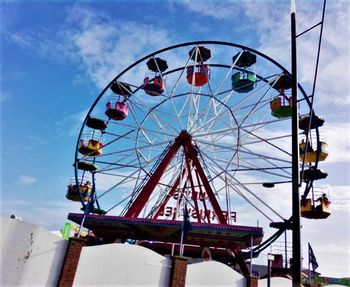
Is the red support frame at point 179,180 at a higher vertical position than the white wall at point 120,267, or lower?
higher

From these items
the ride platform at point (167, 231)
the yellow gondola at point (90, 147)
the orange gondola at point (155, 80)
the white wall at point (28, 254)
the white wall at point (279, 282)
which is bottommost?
the white wall at point (28, 254)

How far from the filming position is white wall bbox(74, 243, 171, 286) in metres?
11.9

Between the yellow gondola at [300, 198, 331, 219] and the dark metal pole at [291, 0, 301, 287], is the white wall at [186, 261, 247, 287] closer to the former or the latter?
the yellow gondola at [300, 198, 331, 219]

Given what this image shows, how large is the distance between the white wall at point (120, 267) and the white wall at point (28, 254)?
35.3 inches

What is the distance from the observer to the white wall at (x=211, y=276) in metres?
13.8

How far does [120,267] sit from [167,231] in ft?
24.6

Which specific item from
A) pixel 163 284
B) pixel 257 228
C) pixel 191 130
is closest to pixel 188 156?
pixel 191 130

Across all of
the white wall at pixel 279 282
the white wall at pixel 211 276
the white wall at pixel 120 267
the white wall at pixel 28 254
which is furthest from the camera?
the white wall at pixel 279 282

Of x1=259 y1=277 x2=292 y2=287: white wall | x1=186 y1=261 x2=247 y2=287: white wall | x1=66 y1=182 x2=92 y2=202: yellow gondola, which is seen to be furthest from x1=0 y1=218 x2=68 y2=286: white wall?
x1=66 y1=182 x2=92 y2=202: yellow gondola

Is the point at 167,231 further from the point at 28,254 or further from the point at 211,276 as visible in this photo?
the point at 28,254

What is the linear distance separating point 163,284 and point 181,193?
9.54 m

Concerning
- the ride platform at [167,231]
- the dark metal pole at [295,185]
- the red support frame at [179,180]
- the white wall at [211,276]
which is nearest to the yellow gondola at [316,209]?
the ride platform at [167,231]

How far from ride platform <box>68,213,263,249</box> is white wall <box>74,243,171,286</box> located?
13.7 feet

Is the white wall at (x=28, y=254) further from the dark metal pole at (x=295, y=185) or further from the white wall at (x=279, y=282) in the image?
the white wall at (x=279, y=282)
